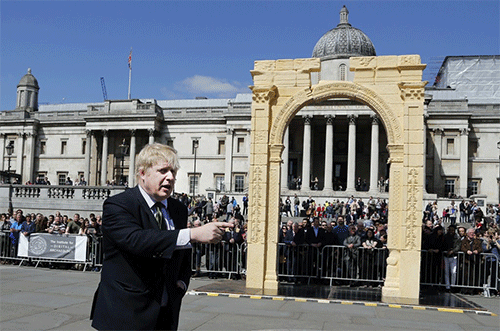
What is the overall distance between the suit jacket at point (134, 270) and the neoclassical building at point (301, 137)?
41713mm

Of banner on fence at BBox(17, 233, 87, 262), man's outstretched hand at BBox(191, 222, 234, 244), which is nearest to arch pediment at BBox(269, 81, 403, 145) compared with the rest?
banner on fence at BBox(17, 233, 87, 262)

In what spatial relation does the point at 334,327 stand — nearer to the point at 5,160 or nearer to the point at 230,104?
the point at 230,104

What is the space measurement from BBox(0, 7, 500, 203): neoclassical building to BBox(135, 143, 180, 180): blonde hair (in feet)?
136

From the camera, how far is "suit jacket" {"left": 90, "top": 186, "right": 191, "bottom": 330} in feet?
10.1

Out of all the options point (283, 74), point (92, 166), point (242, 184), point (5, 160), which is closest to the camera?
point (283, 74)

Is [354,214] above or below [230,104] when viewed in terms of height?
below

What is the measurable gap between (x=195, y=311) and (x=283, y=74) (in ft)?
20.5

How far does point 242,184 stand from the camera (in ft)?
181

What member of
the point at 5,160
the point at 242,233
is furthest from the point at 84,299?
the point at 5,160

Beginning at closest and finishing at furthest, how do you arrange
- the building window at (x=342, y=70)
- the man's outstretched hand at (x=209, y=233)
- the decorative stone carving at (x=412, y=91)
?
the man's outstretched hand at (x=209, y=233), the decorative stone carving at (x=412, y=91), the building window at (x=342, y=70)

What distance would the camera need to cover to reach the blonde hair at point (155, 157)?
336 centimetres

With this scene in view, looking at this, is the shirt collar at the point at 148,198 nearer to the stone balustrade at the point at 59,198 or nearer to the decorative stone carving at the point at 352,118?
the stone balustrade at the point at 59,198

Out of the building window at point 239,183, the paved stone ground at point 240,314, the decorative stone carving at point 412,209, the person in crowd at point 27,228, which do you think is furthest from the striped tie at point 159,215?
the building window at point 239,183

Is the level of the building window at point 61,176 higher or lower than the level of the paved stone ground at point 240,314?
higher
